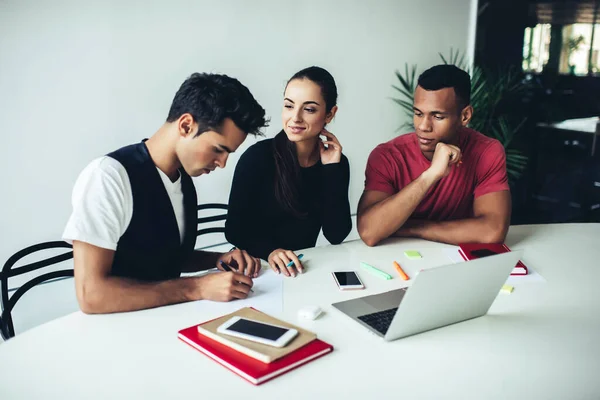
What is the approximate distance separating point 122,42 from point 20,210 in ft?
3.52

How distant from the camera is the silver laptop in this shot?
1.12m

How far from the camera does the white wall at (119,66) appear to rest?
2744mm

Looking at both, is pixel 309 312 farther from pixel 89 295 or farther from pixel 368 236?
pixel 368 236

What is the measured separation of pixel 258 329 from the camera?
46.0 inches

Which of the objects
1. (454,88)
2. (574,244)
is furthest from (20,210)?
(574,244)

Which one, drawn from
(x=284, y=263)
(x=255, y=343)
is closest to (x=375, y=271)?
(x=284, y=263)

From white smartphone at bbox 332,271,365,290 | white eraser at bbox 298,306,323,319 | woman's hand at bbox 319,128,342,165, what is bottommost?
white smartphone at bbox 332,271,365,290

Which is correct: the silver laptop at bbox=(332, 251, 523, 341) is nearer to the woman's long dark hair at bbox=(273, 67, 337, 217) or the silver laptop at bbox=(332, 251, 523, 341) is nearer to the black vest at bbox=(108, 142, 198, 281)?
the black vest at bbox=(108, 142, 198, 281)

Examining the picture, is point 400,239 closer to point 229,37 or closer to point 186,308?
point 186,308

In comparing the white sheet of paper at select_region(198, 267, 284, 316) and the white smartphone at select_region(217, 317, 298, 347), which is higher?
the white smartphone at select_region(217, 317, 298, 347)

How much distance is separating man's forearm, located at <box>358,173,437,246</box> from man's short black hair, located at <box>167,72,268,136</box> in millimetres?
615

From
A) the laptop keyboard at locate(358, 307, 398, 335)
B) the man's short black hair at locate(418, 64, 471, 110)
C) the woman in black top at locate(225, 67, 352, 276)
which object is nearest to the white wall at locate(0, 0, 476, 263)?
the woman in black top at locate(225, 67, 352, 276)

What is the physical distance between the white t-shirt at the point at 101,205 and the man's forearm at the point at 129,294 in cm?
10

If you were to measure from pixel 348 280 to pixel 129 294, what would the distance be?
61 cm
